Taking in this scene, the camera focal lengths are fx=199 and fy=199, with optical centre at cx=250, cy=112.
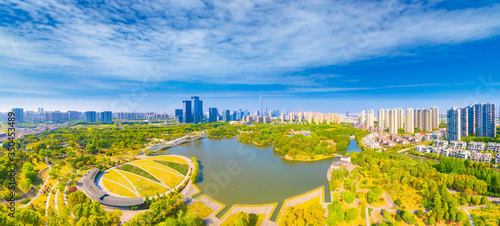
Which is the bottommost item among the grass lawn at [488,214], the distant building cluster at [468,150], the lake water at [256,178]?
the lake water at [256,178]

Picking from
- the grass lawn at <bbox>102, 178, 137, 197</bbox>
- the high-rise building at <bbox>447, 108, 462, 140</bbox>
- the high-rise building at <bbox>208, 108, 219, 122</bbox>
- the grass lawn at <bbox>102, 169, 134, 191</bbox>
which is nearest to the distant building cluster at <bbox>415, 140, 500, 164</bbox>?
the high-rise building at <bbox>447, 108, 462, 140</bbox>

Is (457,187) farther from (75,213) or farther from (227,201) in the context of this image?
(75,213)

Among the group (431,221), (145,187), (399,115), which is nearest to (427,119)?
(399,115)

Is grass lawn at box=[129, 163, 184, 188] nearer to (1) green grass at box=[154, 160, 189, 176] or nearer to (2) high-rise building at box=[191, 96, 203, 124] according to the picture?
(1) green grass at box=[154, 160, 189, 176]

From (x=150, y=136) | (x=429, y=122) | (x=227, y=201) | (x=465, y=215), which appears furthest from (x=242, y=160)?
(x=429, y=122)

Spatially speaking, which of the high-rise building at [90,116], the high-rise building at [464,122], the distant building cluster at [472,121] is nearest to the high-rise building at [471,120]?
the distant building cluster at [472,121]

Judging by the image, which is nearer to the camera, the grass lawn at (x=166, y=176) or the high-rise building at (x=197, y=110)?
the grass lawn at (x=166, y=176)

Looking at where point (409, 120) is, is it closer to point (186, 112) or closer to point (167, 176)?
point (167, 176)

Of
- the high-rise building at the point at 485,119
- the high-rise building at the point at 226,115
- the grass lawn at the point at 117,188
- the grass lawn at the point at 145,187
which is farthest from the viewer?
the high-rise building at the point at 226,115

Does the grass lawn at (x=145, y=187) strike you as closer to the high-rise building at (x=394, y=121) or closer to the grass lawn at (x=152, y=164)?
the grass lawn at (x=152, y=164)
